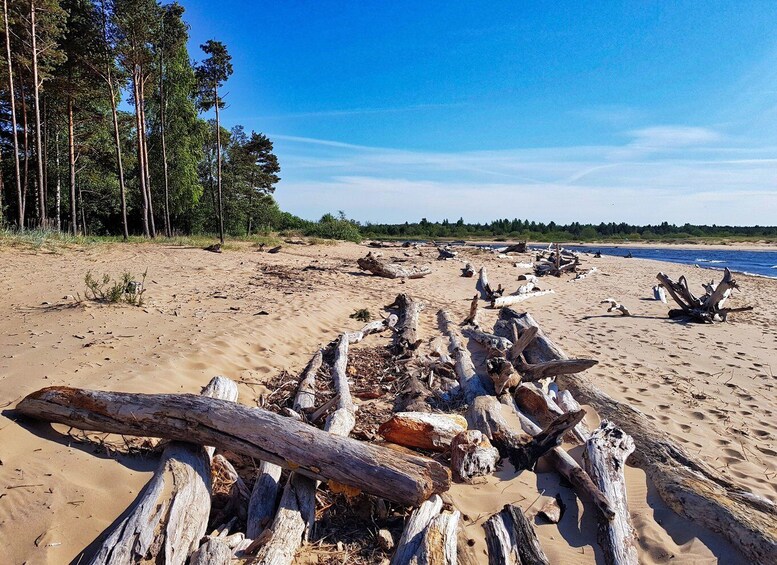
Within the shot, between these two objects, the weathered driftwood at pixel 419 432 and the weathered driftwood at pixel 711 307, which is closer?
the weathered driftwood at pixel 419 432

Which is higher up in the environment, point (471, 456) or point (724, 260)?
point (724, 260)

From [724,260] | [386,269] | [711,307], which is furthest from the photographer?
[724,260]

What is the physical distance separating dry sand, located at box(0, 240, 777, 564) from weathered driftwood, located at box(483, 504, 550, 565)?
12 cm

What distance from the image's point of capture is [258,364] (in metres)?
5.01

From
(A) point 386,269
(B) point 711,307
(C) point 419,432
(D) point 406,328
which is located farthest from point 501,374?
(A) point 386,269

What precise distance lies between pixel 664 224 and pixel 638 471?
339ft

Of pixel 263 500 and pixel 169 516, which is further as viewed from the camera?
pixel 263 500

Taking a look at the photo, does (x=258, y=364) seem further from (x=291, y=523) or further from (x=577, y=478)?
(x=577, y=478)

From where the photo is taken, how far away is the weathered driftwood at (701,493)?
2.40m

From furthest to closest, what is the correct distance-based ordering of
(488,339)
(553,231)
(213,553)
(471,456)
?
1. (553,231)
2. (488,339)
3. (471,456)
4. (213,553)

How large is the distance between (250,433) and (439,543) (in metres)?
1.30

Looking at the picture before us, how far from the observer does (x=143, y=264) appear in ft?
36.2

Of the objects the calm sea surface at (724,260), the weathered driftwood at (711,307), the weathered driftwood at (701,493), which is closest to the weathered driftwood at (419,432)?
the weathered driftwood at (701,493)

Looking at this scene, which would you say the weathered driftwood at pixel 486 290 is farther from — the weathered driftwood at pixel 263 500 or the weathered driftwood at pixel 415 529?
the weathered driftwood at pixel 263 500
